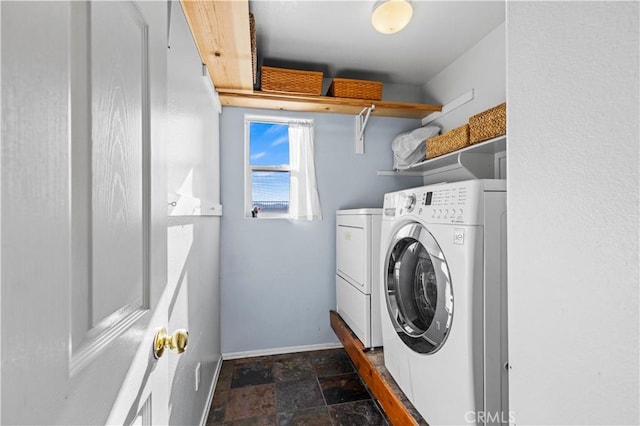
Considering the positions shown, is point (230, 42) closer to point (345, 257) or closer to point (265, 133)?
point (265, 133)

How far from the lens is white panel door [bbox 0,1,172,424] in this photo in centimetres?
25

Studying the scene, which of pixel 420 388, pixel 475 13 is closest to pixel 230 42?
pixel 475 13

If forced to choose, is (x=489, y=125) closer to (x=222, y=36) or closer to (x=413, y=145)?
(x=413, y=145)

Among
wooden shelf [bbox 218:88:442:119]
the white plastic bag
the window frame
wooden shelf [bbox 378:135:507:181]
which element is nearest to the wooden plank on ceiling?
wooden shelf [bbox 218:88:442:119]

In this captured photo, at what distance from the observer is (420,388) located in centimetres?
126

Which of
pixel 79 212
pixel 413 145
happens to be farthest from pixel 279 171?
pixel 79 212

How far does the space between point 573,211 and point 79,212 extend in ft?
2.53

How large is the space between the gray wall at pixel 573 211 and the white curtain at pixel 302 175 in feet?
6.19

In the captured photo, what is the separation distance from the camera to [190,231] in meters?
1.28

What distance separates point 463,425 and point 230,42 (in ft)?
6.48

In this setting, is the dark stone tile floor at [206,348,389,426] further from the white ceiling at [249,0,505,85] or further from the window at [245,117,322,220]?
the white ceiling at [249,0,505,85]

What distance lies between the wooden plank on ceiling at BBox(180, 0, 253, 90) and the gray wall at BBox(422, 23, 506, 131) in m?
1.63

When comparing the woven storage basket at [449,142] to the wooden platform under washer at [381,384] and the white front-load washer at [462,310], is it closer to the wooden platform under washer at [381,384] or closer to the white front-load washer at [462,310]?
the white front-load washer at [462,310]

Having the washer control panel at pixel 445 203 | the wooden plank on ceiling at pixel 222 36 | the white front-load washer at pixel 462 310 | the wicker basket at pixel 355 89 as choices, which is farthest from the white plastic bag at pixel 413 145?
the wooden plank on ceiling at pixel 222 36
